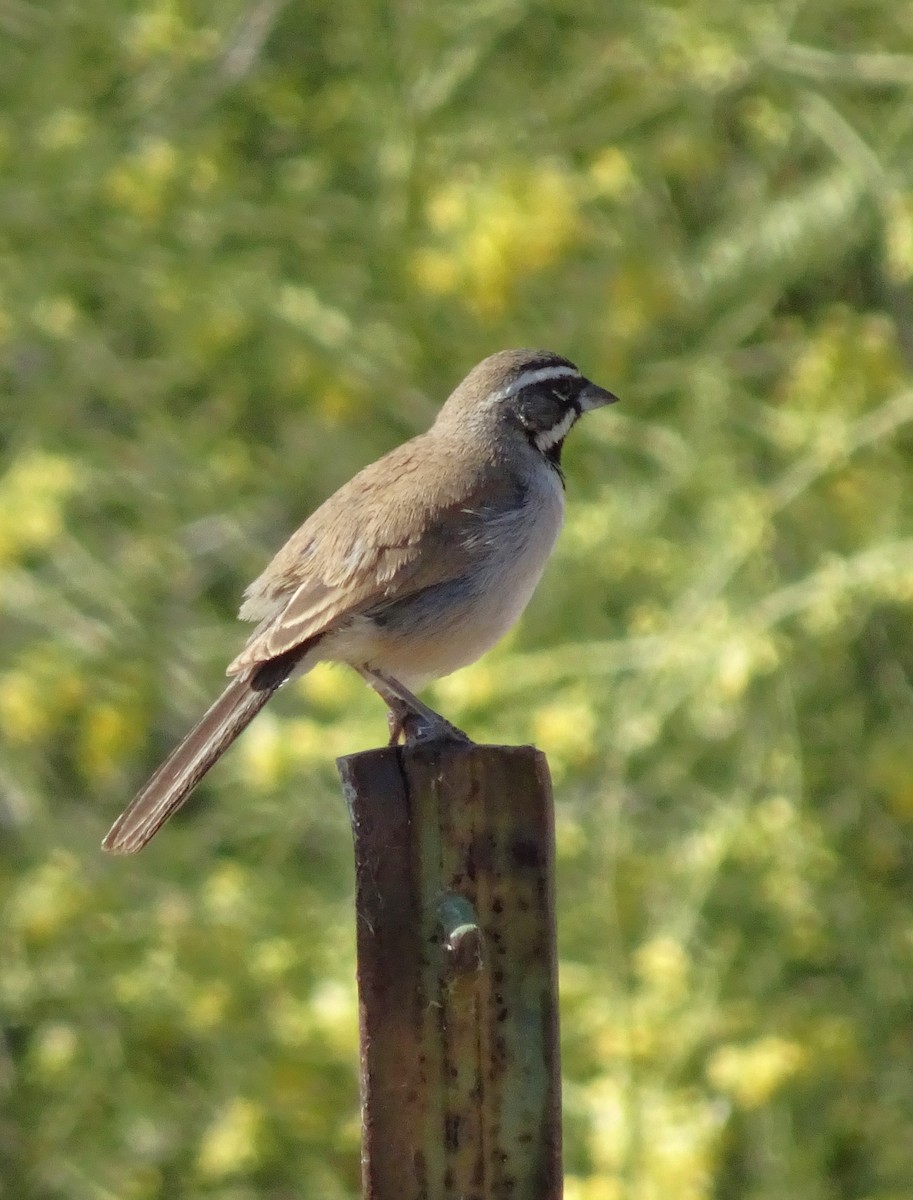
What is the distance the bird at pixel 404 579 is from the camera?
12.5ft

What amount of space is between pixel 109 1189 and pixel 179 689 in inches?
67.7

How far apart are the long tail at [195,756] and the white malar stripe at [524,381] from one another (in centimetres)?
113

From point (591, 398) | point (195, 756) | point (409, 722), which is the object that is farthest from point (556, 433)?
point (195, 756)

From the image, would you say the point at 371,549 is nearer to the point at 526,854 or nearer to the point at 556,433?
the point at 556,433

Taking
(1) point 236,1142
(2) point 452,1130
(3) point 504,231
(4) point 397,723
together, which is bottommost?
(2) point 452,1130

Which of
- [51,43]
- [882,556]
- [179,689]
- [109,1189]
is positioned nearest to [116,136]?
[51,43]

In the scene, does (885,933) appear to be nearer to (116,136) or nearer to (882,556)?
(882,556)

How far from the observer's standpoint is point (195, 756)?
345 cm

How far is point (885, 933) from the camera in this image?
18.4 feet

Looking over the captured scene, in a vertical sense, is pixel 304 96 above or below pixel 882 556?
above

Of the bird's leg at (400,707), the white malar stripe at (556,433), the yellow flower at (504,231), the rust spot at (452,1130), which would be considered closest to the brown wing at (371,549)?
the bird's leg at (400,707)

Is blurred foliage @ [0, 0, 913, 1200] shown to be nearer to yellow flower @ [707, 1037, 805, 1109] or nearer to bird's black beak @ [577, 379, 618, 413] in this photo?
yellow flower @ [707, 1037, 805, 1109]

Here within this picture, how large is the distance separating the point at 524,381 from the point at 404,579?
93 cm

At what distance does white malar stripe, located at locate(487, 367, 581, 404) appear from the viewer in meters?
4.71
